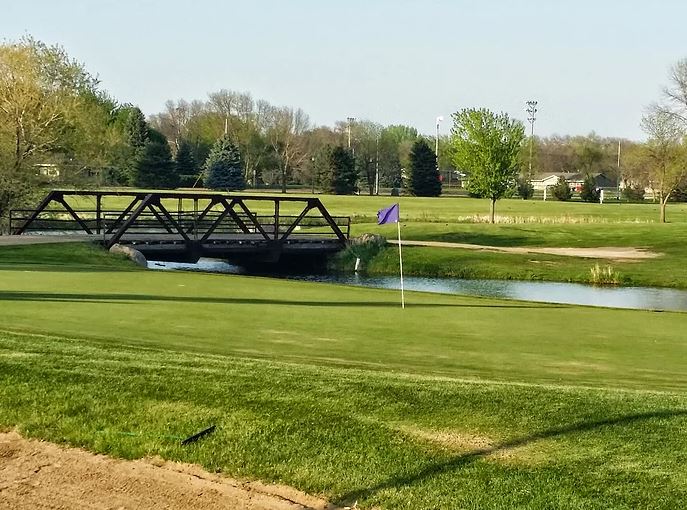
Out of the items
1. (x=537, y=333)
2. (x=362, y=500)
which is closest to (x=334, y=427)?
(x=362, y=500)

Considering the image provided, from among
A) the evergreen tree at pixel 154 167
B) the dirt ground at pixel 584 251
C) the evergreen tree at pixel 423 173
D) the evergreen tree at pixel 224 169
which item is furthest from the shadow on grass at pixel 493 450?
the evergreen tree at pixel 423 173

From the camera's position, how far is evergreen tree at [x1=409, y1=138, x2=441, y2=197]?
368 feet

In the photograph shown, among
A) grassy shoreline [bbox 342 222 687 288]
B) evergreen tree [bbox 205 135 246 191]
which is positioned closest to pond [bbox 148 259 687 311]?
grassy shoreline [bbox 342 222 687 288]

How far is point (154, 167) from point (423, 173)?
3483 cm

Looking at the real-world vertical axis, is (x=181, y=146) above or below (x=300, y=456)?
above

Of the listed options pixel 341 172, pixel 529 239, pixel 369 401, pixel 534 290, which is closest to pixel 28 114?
pixel 534 290

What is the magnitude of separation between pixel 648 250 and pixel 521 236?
8.57m

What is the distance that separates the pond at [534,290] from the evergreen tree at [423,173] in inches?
2921

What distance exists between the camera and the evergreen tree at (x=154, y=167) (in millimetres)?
101250

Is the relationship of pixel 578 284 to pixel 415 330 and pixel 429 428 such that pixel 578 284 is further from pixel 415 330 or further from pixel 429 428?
pixel 429 428

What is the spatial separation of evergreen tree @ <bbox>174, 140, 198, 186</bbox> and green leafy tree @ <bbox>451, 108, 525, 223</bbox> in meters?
53.9

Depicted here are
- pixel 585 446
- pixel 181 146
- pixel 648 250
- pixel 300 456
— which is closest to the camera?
A: pixel 300 456

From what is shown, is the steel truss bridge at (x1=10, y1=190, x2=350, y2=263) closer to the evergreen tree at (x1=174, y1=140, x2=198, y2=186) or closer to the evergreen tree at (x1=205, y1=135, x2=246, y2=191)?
the evergreen tree at (x1=205, y1=135, x2=246, y2=191)

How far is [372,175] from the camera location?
135125 millimetres
